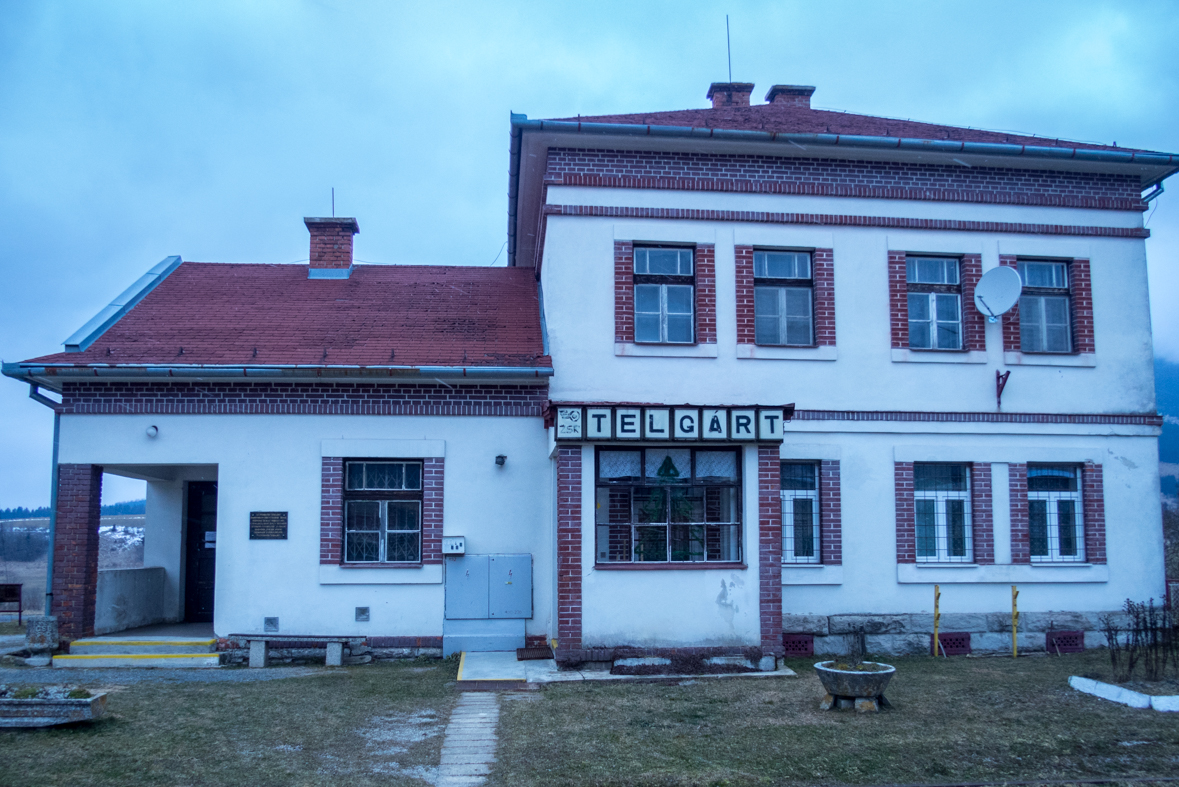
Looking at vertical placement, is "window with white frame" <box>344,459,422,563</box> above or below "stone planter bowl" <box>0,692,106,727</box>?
above

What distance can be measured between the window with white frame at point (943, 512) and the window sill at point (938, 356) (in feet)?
4.96

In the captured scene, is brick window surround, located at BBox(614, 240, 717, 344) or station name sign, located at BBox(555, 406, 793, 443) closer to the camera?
station name sign, located at BBox(555, 406, 793, 443)

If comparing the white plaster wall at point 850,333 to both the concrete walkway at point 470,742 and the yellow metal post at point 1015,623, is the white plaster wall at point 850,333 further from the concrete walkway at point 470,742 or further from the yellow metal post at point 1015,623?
the concrete walkway at point 470,742

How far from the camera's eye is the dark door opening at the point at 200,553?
562 inches

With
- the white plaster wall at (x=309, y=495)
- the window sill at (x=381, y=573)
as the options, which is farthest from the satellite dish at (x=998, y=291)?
the window sill at (x=381, y=573)

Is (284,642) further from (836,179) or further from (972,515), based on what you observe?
(836,179)

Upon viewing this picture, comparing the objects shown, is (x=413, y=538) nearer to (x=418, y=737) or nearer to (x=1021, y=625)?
(x=418, y=737)

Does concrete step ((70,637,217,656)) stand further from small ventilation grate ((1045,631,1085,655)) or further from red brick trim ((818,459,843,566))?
small ventilation grate ((1045,631,1085,655))

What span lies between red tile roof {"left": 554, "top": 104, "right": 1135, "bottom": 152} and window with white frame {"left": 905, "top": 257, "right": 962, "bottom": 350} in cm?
187

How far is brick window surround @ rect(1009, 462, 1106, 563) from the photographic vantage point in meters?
12.9

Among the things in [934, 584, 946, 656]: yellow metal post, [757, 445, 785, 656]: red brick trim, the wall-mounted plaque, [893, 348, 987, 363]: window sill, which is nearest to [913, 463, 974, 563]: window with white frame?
[934, 584, 946, 656]: yellow metal post

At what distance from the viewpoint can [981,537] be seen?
12.8 meters

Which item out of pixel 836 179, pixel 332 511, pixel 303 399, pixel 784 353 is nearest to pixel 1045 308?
pixel 836 179

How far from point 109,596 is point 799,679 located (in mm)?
9360
